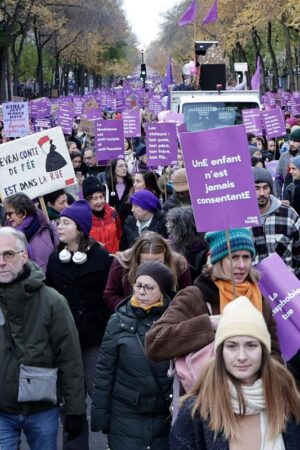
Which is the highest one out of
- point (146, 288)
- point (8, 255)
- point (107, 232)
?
point (8, 255)

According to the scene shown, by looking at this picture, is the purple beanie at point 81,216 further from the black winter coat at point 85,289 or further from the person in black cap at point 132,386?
the person in black cap at point 132,386

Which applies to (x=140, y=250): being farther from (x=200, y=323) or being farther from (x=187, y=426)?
(x=187, y=426)

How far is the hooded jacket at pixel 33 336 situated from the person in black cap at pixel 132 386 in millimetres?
211

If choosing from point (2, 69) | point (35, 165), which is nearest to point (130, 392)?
point (35, 165)

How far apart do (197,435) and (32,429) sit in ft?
5.32

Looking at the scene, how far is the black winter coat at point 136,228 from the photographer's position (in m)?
7.67

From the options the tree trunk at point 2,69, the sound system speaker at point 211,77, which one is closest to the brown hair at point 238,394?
the sound system speaker at point 211,77

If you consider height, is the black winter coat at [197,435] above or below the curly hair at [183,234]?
below

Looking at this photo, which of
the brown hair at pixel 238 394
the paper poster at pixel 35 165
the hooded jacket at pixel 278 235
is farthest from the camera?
the paper poster at pixel 35 165

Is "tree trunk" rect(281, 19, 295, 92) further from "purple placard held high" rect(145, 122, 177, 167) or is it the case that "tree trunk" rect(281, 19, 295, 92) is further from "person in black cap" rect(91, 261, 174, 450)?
"person in black cap" rect(91, 261, 174, 450)

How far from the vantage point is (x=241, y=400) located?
3215 millimetres

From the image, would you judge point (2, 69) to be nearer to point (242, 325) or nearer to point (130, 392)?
point (130, 392)

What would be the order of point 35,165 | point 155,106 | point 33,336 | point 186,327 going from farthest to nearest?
point 155,106
point 35,165
point 33,336
point 186,327

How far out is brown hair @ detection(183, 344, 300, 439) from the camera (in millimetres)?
3193
